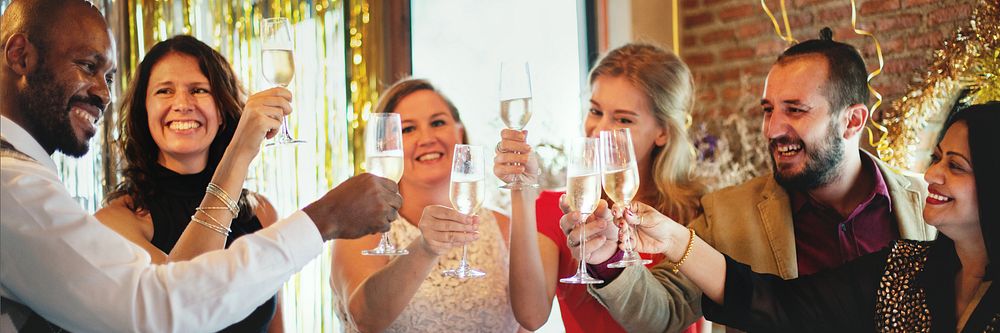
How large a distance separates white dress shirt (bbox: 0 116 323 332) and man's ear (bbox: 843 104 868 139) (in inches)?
66.9

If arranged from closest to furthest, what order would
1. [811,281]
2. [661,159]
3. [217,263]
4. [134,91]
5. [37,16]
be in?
[217,263] → [37,16] → [811,281] → [134,91] → [661,159]

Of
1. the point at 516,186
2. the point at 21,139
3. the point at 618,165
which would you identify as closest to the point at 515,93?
the point at 516,186

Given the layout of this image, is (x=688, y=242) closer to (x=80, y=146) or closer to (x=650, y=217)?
(x=650, y=217)

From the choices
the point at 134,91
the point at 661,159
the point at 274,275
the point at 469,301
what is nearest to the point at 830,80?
the point at 661,159

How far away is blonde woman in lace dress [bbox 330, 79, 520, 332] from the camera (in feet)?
8.14

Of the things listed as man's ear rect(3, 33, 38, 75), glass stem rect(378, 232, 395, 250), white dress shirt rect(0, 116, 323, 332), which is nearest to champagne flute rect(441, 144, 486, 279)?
glass stem rect(378, 232, 395, 250)

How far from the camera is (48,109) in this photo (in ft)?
6.01

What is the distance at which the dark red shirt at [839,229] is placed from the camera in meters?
2.60

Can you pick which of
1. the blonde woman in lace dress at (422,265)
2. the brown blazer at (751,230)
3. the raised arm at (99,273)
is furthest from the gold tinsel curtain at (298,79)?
the raised arm at (99,273)

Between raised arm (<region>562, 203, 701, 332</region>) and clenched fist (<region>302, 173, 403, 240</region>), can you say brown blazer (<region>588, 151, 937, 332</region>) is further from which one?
clenched fist (<region>302, 173, 403, 240</region>)

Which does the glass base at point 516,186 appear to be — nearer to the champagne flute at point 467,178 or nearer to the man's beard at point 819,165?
the champagne flute at point 467,178

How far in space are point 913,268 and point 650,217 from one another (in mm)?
589

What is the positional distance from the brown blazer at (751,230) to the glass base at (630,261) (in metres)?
0.32

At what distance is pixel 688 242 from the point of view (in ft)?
7.33
